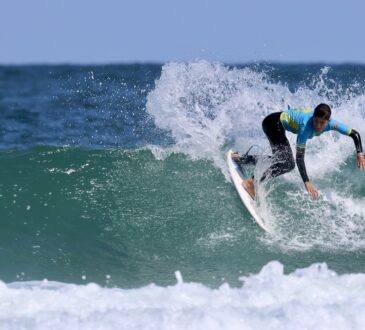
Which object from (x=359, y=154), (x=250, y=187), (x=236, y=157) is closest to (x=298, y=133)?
(x=359, y=154)

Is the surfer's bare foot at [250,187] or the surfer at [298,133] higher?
the surfer at [298,133]

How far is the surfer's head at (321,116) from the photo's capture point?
730cm

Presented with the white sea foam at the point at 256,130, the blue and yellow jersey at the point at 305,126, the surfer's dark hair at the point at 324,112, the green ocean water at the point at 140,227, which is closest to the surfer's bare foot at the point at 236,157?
the green ocean water at the point at 140,227

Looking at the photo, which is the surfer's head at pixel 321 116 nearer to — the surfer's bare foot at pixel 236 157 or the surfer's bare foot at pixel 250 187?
the surfer's bare foot at pixel 250 187

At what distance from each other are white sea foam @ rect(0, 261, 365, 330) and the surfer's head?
1672 millimetres

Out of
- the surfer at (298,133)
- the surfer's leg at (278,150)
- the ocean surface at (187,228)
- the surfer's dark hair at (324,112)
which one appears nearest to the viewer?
the ocean surface at (187,228)

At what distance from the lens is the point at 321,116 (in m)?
7.33

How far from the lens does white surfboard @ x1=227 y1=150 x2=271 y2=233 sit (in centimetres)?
840

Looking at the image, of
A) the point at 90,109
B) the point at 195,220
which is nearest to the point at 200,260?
the point at 195,220

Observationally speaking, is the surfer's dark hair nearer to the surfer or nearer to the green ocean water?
the surfer

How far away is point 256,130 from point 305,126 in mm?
3572

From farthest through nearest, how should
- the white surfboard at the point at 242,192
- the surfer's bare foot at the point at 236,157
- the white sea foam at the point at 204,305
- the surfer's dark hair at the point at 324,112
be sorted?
the surfer's bare foot at the point at 236,157 → the white surfboard at the point at 242,192 → the surfer's dark hair at the point at 324,112 → the white sea foam at the point at 204,305

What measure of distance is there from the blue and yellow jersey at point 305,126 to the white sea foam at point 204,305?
1796mm

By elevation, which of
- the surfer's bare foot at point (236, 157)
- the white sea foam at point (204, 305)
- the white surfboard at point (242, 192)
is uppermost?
the surfer's bare foot at point (236, 157)
